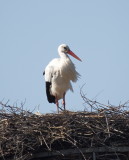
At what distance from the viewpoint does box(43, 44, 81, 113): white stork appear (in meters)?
9.88

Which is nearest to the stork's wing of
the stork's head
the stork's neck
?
the stork's neck

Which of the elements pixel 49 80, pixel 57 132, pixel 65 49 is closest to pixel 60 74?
pixel 49 80

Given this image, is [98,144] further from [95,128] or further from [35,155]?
[35,155]

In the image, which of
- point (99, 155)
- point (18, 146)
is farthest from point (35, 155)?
point (99, 155)

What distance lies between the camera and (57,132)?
273 inches

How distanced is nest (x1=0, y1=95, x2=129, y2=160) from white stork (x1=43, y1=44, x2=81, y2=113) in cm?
273

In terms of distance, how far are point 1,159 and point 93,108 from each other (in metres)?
1.44

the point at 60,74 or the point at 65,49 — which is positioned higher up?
the point at 65,49

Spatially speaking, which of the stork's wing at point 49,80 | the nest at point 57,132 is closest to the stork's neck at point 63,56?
the stork's wing at point 49,80

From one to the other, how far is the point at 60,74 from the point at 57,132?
123 inches

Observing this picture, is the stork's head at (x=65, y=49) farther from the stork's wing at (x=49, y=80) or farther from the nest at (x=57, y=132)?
the nest at (x=57, y=132)

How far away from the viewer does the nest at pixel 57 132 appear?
270 inches

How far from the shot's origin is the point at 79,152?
22.6 feet

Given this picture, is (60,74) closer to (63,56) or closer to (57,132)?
(63,56)
